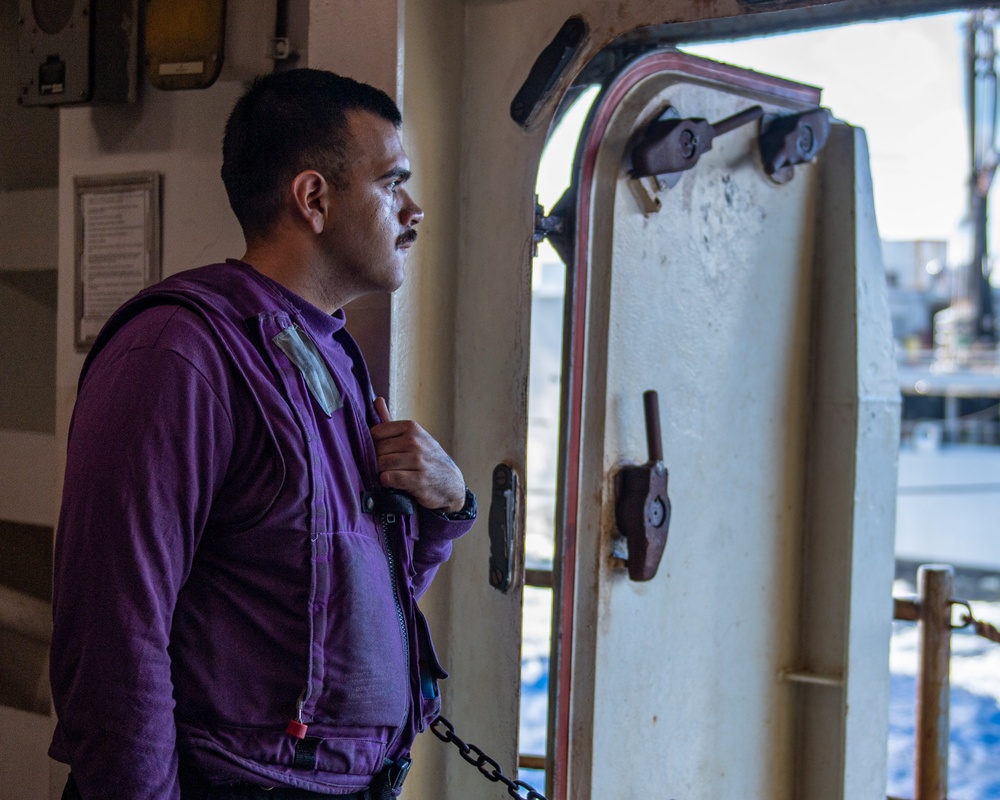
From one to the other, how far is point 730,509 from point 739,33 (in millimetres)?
1069

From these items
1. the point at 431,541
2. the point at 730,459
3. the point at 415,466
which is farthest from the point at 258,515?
the point at 730,459

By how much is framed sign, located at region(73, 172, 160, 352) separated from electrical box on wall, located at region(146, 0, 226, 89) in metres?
0.20

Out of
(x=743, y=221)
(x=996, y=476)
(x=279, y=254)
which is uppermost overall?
(x=743, y=221)

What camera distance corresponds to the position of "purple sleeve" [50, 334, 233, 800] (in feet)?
3.45

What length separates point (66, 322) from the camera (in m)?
2.07

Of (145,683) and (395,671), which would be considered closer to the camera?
(145,683)

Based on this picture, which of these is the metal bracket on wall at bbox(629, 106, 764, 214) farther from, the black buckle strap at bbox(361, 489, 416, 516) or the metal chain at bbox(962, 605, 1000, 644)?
the metal chain at bbox(962, 605, 1000, 644)

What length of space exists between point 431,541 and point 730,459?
104 cm

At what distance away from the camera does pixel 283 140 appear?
141 centimetres

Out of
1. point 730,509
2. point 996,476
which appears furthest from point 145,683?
point 996,476

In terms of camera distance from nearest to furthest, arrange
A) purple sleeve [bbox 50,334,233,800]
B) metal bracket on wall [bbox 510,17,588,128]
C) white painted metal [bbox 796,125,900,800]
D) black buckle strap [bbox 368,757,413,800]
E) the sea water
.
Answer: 1. purple sleeve [bbox 50,334,233,800]
2. black buckle strap [bbox 368,757,413,800]
3. metal bracket on wall [bbox 510,17,588,128]
4. white painted metal [bbox 796,125,900,800]
5. the sea water

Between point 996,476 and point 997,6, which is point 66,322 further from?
point 996,476

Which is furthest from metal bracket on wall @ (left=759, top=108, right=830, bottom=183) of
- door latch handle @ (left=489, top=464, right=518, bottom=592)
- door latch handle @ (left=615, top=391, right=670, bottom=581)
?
door latch handle @ (left=489, top=464, right=518, bottom=592)

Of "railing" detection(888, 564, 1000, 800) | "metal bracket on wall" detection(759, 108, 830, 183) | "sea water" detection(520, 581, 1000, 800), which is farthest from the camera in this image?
"sea water" detection(520, 581, 1000, 800)
